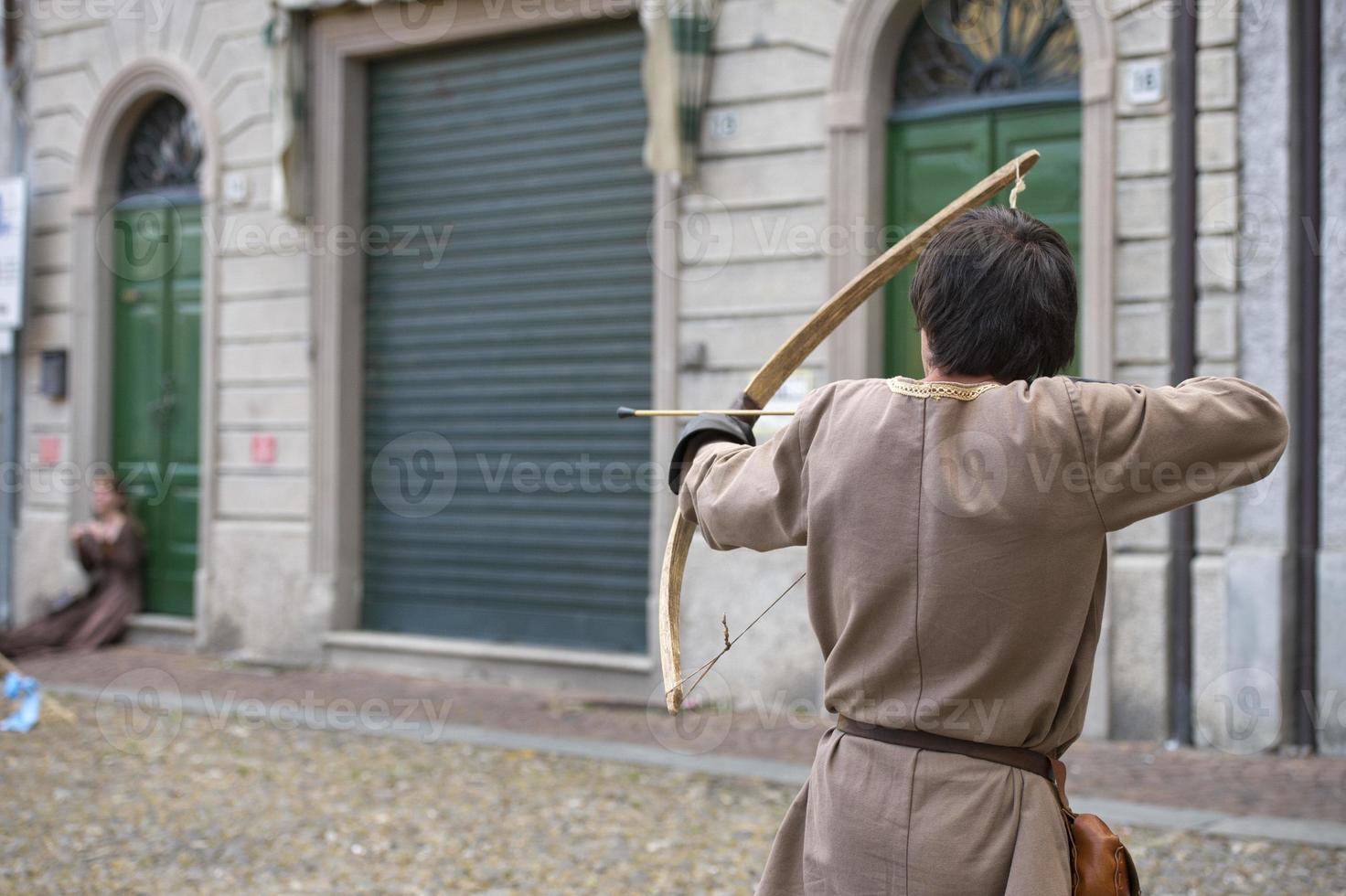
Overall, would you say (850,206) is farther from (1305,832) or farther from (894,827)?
(894,827)

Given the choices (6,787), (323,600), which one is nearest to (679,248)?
(323,600)

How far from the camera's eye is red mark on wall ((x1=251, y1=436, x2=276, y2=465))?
10.8 m

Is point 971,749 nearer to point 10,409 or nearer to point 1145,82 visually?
point 1145,82

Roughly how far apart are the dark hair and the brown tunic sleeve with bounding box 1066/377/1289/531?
11cm

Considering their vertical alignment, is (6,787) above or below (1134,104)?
below

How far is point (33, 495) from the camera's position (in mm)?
12266

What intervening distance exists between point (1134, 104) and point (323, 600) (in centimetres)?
649

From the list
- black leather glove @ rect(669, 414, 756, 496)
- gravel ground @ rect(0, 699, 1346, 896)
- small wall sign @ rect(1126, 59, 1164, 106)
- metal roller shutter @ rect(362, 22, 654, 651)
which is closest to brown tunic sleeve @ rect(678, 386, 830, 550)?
black leather glove @ rect(669, 414, 756, 496)

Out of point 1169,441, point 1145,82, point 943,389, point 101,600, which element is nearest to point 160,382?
point 101,600

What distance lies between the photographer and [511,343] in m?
10.0

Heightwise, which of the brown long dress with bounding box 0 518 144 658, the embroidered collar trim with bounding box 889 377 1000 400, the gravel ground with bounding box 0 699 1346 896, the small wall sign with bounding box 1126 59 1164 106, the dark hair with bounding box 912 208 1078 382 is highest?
the small wall sign with bounding box 1126 59 1164 106

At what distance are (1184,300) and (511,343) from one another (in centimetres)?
462

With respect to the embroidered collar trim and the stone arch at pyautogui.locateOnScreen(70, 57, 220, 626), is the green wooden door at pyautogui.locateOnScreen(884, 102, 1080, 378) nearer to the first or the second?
the embroidered collar trim

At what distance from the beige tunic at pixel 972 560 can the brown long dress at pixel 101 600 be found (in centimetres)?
1035
